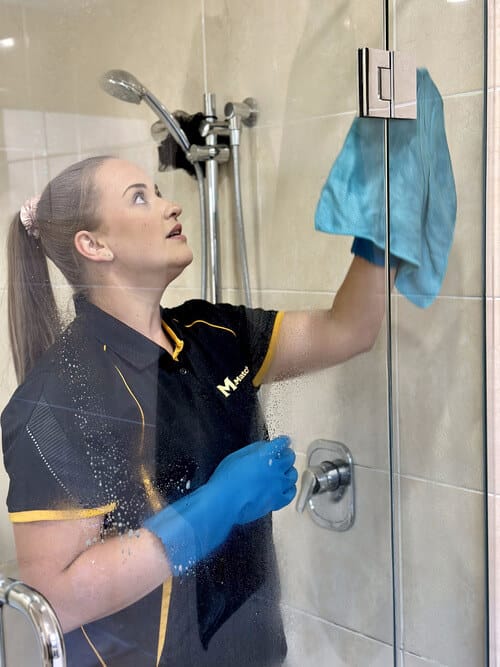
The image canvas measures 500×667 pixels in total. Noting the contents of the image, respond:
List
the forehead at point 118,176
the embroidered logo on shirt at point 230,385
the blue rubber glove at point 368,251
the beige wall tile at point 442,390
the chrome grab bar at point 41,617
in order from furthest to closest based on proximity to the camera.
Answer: the beige wall tile at point 442,390 < the blue rubber glove at point 368,251 < the embroidered logo on shirt at point 230,385 < the forehead at point 118,176 < the chrome grab bar at point 41,617

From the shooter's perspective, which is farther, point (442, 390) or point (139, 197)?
point (442, 390)

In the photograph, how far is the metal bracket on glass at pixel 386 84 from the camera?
3.42 feet

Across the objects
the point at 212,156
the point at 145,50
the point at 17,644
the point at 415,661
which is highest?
the point at 145,50

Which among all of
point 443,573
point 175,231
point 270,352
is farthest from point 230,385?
point 443,573

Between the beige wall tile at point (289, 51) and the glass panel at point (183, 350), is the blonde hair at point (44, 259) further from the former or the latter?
the beige wall tile at point (289, 51)

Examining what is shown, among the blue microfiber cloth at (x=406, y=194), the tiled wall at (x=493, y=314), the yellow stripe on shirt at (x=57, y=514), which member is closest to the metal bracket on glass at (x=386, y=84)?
A: the blue microfiber cloth at (x=406, y=194)

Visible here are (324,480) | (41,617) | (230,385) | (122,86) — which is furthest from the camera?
(324,480)

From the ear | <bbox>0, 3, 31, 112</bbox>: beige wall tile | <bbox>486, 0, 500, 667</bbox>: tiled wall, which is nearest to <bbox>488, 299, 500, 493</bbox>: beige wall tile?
<bbox>486, 0, 500, 667</bbox>: tiled wall

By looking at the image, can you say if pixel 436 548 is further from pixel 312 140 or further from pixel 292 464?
pixel 312 140

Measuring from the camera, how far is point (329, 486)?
1.08 m

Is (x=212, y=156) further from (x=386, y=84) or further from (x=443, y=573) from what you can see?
(x=443, y=573)

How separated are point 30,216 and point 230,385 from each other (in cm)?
32

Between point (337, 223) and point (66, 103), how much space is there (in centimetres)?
39

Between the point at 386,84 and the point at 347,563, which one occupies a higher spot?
the point at 386,84
